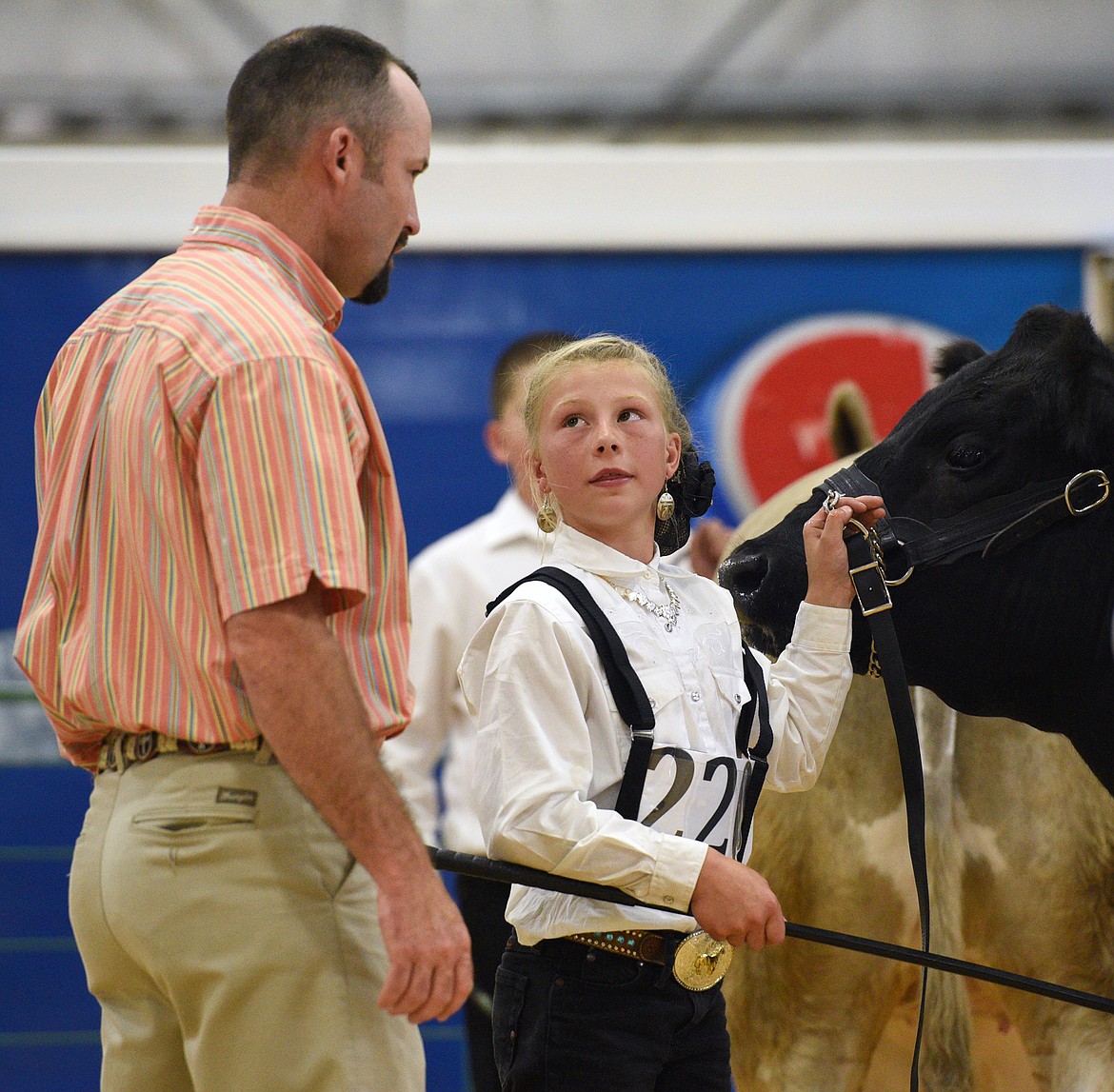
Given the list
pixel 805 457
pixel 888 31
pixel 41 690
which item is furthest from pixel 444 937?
pixel 888 31

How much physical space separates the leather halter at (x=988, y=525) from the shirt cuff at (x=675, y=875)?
50cm

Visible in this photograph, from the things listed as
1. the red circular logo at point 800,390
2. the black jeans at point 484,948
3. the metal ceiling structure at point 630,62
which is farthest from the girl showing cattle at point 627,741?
the metal ceiling structure at point 630,62

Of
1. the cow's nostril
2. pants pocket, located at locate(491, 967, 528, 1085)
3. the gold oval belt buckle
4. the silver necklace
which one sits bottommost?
pants pocket, located at locate(491, 967, 528, 1085)

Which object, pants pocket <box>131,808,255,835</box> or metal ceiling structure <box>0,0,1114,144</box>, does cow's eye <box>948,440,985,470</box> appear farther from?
metal ceiling structure <box>0,0,1114,144</box>

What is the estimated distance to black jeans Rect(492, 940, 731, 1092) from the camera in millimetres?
→ 1447

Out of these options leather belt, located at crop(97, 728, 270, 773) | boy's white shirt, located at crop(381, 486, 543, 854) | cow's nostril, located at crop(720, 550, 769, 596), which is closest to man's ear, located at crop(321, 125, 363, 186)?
leather belt, located at crop(97, 728, 270, 773)

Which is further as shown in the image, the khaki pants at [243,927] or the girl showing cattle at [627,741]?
the girl showing cattle at [627,741]

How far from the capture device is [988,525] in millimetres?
1720

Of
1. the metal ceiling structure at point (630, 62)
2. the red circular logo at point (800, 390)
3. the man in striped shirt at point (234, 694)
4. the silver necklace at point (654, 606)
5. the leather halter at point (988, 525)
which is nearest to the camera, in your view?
the man in striped shirt at point (234, 694)

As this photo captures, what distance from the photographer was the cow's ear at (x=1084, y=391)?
5.50 ft

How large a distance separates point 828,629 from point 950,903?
0.66 metres

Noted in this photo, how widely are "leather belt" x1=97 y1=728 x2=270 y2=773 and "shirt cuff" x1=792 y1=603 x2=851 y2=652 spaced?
2.23 ft

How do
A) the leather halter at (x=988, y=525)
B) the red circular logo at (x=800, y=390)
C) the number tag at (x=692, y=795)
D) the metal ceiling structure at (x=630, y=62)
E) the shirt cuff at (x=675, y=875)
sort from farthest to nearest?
the metal ceiling structure at (x=630, y=62) < the red circular logo at (x=800, y=390) < the leather halter at (x=988, y=525) < the number tag at (x=692, y=795) < the shirt cuff at (x=675, y=875)

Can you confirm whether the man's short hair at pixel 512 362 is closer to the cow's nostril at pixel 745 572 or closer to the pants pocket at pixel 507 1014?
the cow's nostril at pixel 745 572
